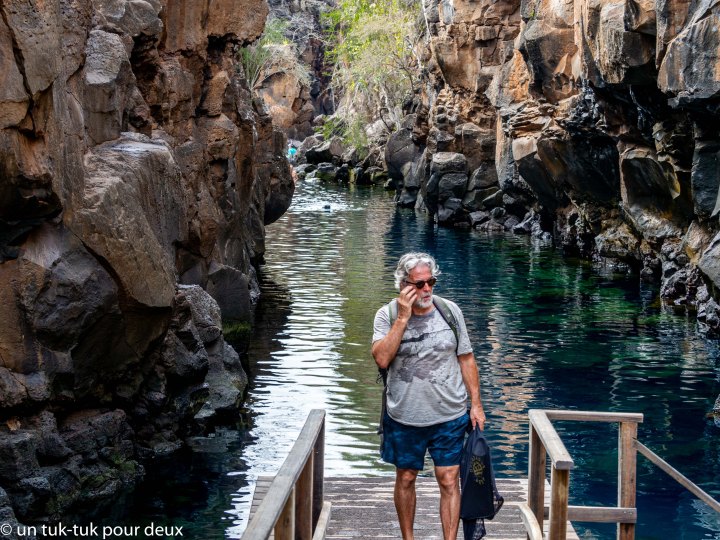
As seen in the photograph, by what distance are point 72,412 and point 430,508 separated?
5092mm

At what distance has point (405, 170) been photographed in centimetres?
5581

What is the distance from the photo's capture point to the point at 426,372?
24.5ft

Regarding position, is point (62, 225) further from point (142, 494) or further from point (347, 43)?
point (347, 43)

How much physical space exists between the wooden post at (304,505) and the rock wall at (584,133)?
13.6 m

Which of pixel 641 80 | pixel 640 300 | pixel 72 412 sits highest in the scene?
pixel 641 80

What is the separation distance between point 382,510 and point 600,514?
2394mm

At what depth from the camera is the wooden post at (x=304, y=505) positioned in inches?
270

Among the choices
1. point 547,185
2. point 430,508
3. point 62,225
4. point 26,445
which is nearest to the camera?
point 430,508

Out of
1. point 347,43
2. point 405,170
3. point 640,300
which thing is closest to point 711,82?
point 640,300

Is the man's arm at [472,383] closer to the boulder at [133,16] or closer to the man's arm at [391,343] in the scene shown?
the man's arm at [391,343]

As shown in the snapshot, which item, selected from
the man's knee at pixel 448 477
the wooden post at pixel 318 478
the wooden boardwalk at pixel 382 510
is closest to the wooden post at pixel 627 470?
the wooden boardwalk at pixel 382 510

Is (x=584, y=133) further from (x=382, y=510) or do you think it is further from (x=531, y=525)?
(x=531, y=525)

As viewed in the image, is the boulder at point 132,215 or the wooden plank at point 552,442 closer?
the wooden plank at point 552,442

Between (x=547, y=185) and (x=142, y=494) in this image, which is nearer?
(x=142, y=494)
